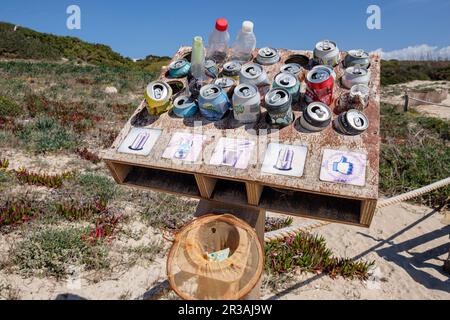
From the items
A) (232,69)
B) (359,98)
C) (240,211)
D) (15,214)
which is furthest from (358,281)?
(15,214)

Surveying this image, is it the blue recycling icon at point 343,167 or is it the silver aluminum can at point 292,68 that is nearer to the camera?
the blue recycling icon at point 343,167

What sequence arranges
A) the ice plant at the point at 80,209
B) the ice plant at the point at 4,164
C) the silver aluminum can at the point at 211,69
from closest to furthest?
the silver aluminum can at the point at 211,69 < the ice plant at the point at 80,209 < the ice plant at the point at 4,164

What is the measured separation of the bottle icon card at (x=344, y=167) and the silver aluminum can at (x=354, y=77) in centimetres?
67

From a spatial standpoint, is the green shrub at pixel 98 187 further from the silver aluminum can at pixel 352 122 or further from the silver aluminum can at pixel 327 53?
the silver aluminum can at pixel 352 122

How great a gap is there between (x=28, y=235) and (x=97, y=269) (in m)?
1.26

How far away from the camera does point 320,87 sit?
2.31 meters

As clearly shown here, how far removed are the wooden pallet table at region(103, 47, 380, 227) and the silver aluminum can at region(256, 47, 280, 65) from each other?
0.37 m

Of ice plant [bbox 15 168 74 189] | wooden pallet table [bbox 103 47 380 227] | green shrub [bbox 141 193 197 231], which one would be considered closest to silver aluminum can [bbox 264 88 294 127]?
wooden pallet table [bbox 103 47 380 227]

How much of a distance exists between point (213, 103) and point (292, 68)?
0.72 meters

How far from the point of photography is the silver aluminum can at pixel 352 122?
7.14 ft

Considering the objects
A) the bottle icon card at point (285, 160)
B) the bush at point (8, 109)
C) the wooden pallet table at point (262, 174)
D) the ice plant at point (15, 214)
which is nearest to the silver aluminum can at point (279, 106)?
the wooden pallet table at point (262, 174)

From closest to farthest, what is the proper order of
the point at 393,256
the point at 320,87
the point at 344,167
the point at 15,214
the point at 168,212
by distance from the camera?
the point at 344,167 → the point at 320,87 → the point at 15,214 → the point at 393,256 → the point at 168,212

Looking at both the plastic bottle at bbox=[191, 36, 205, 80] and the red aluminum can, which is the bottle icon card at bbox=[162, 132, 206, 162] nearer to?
the plastic bottle at bbox=[191, 36, 205, 80]

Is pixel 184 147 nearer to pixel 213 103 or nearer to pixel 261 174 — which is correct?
pixel 213 103
